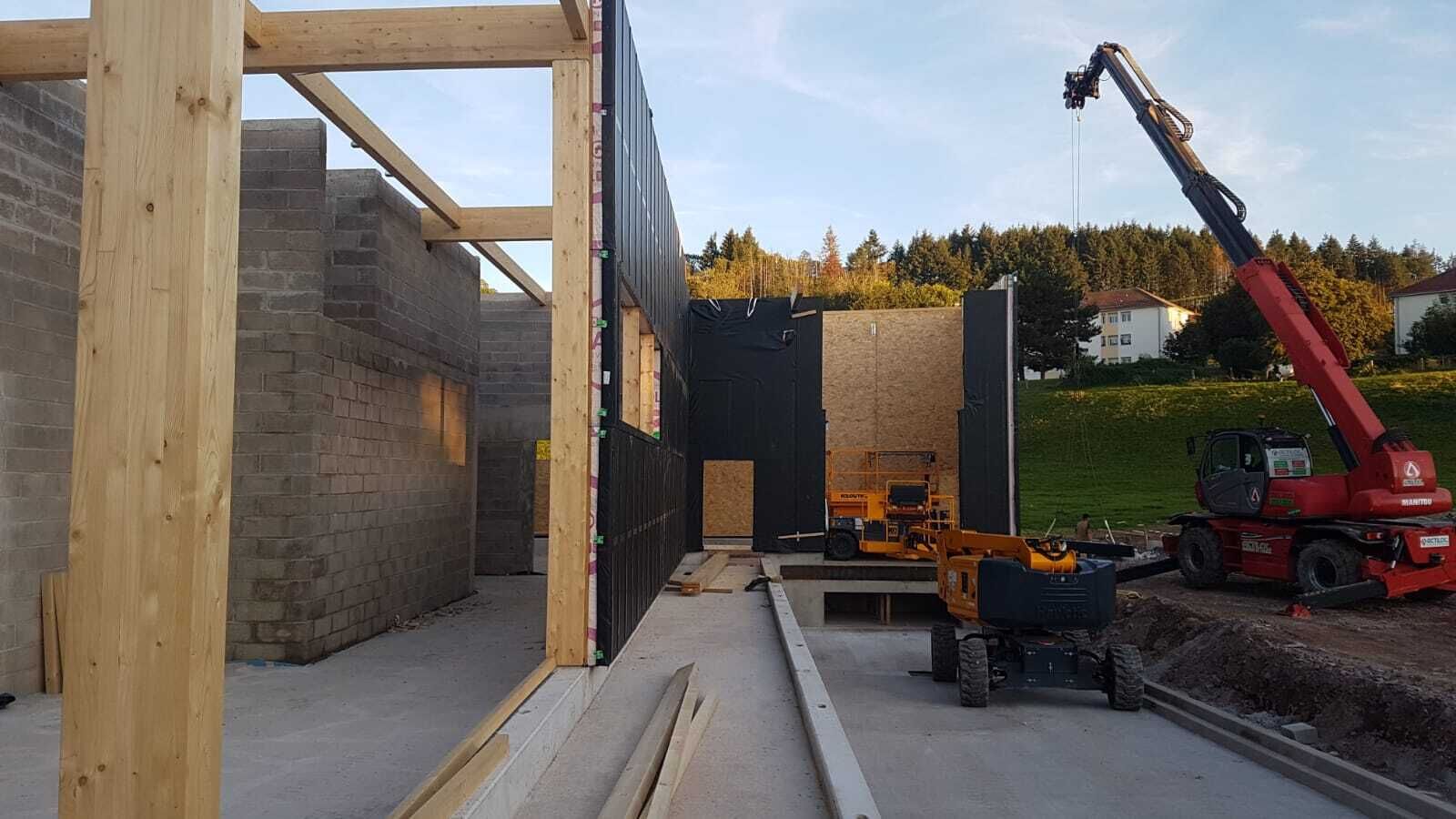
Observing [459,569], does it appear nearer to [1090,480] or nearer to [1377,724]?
[1377,724]

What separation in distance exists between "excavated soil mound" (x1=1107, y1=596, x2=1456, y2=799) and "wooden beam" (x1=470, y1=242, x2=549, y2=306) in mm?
9508

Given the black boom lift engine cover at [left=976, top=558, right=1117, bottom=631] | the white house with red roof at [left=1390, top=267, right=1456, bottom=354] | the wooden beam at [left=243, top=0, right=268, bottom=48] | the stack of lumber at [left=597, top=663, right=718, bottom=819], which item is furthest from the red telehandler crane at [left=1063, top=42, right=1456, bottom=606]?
the white house with red roof at [left=1390, top=267, right=1456, bottom=354]

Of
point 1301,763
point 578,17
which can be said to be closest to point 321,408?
point 578,17

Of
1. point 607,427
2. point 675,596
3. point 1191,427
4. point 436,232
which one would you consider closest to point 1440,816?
point 607,427

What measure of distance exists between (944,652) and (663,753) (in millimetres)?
5581

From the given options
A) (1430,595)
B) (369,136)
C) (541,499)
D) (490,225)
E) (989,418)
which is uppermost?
(369,136)

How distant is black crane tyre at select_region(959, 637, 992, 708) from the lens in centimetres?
863

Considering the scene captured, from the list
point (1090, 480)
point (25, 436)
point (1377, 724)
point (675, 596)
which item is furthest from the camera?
point (1090, 480)

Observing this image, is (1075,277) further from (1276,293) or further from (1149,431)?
(1276,293)

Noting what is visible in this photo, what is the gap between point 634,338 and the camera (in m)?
9.75

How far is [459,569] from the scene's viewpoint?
11875 mm

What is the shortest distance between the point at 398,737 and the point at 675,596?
19.7ft

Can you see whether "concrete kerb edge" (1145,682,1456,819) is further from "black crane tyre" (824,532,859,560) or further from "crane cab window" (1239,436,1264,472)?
"black crane tyre" (824,532,859,560)

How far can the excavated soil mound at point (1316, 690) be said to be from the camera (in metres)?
6.95
